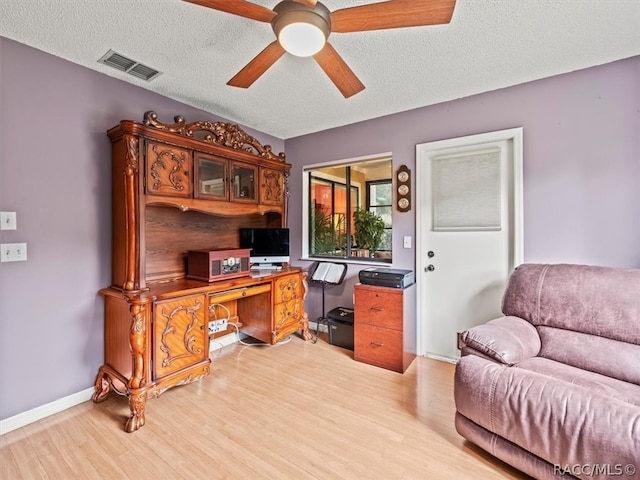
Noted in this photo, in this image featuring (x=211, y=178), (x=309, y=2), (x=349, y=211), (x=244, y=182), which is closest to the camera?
(x=309, y=2)

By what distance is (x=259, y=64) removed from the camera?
1.67m

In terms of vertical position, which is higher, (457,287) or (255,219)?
(255,219)

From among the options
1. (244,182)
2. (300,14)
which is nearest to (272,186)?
(244,182)

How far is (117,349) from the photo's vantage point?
212 centimetres

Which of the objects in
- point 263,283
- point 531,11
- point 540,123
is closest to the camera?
point 531,11

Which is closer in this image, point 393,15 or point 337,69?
point 393,15

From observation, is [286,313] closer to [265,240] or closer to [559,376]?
[265,240]

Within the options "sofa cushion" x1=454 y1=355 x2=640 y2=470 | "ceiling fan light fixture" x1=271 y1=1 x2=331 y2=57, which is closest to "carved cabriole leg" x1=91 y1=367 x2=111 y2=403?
"sofa cushion" x1=454 y1=355 x2=640 y2=470

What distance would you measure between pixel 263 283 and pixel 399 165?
184cm

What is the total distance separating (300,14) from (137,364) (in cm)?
222

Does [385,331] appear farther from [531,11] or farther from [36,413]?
[36,413]

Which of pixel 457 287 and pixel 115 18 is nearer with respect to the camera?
pixel 115 18

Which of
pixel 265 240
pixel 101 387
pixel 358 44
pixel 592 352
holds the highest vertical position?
pixel 358 44

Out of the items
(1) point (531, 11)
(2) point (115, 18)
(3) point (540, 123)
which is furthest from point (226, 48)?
(3) point (540, 123)
